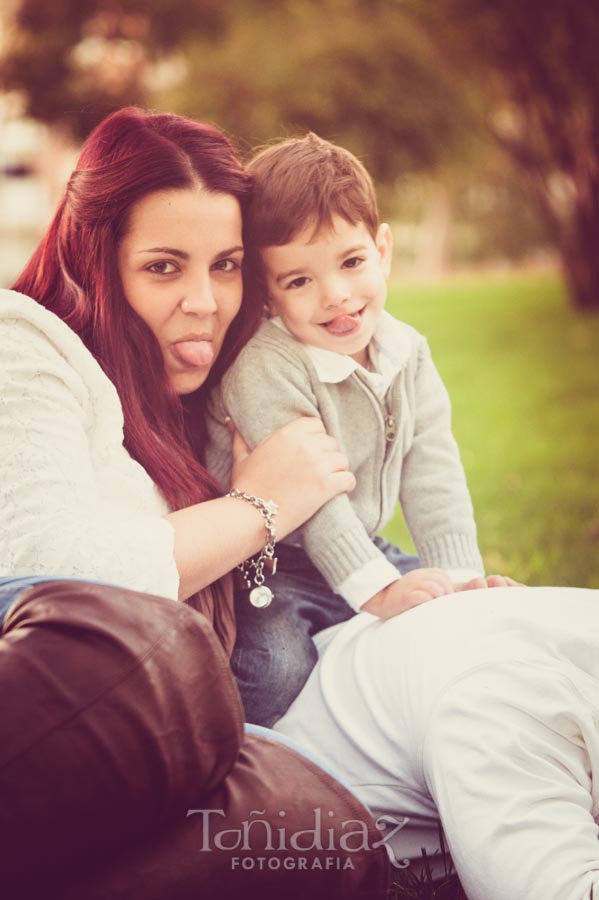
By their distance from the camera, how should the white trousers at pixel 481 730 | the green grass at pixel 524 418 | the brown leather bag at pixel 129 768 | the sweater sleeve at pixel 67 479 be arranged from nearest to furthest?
the brown leather bag at pixel 129 768, the white trousers at pixel 481 730, the sweater sleeve at pixel 67 479, the green grass at pixel 524 418

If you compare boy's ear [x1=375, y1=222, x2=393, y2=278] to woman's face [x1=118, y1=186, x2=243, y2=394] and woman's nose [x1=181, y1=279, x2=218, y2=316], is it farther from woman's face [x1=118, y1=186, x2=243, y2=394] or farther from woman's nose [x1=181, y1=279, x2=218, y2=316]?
woman's nose [x1=181, y1=279, x2=218, y2=316]

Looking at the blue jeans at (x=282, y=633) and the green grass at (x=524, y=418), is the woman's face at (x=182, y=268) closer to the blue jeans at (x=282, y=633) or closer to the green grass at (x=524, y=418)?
the blue jeans at (x=282, y=633)

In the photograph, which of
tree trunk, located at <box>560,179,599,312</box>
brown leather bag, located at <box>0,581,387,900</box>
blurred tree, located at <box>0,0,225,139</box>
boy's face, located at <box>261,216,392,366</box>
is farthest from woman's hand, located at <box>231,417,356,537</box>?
→ blurred tree, located at <box>0,0,225,139</box>

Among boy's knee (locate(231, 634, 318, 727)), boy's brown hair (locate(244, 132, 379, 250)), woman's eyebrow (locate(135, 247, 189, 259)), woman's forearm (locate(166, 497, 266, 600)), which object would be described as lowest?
boy's knee (locate(231, 634, 318, 727))

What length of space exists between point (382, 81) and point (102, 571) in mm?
15376

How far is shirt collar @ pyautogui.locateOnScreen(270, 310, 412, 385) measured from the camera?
2.31 metres

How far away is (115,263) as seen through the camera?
216cm

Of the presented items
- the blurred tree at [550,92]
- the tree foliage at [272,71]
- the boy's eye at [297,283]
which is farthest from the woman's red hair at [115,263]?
the tree foliage at [272,71]

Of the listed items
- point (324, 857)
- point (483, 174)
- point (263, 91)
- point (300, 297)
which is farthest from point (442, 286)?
point (324, 857)

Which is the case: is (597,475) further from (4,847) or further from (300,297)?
(4,847)

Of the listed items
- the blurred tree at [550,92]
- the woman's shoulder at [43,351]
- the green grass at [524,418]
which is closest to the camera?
the woman's shoulder at [43,351]

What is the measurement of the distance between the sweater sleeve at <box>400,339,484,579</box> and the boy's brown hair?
43 centimetres

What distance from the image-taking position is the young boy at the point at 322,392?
7.13 ft

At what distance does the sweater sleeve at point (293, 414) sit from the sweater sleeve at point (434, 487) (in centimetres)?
31
